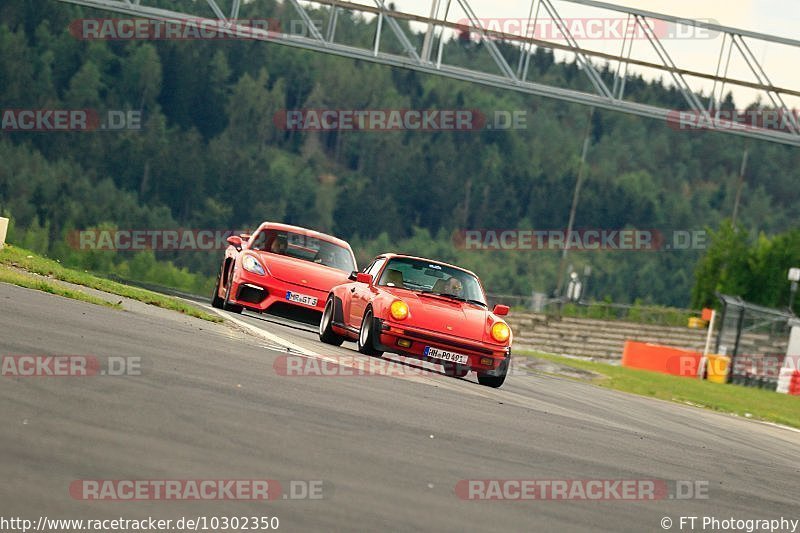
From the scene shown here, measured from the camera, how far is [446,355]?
16828 millimetres

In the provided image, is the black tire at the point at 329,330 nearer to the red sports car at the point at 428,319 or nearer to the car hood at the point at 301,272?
the red sports car at the point at 428,319

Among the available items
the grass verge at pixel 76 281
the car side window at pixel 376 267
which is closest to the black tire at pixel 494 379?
the car side window at pixel 376 267

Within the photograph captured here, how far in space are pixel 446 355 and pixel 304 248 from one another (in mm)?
6078

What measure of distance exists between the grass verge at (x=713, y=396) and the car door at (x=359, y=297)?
964 centimetres

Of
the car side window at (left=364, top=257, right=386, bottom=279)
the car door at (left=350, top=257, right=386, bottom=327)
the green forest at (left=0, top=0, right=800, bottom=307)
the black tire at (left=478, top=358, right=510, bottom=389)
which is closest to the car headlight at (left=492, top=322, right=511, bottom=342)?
the black tire at (left=478, top=358, right=510, bottom=389)

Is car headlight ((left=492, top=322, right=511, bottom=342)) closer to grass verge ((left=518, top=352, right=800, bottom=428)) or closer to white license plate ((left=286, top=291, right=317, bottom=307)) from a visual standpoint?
white license plate ((left=286, top=291, right=317, bottom=307))

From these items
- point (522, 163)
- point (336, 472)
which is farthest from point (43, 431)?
point (522, 163)

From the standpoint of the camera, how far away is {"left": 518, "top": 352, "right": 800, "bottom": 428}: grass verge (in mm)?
26561

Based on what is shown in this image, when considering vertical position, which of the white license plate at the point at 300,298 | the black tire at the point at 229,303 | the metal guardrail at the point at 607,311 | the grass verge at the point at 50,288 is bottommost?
the metal guardrail at the point at 607,311

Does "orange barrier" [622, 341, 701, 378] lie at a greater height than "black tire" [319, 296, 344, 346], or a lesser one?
lesser

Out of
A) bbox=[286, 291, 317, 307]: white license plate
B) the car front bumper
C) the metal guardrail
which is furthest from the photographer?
the metal guardrail

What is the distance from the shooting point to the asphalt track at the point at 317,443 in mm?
6676

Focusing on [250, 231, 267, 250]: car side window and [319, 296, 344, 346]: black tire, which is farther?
[250, 231, 267, 250]: car side window

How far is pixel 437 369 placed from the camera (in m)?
18.8
